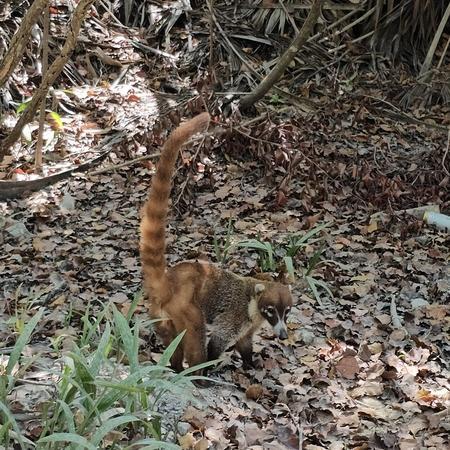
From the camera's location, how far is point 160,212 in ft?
12.9

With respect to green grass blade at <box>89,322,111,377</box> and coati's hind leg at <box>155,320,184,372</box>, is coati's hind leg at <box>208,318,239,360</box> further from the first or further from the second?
green grass blade at <box>89,322,111,377</box>

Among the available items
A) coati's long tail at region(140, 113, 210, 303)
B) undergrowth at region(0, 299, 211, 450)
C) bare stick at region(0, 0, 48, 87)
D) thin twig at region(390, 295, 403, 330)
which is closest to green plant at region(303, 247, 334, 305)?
thin twig at region(390, 295, 403, 330)

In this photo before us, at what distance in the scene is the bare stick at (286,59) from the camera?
7.11m

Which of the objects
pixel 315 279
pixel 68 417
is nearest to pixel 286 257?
pixel 315 279

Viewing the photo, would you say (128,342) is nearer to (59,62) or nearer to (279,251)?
(59,62)

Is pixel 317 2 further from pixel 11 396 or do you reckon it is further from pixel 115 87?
pixel 11 396

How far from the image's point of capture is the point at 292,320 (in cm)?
515

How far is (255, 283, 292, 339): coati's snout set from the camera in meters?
4.36

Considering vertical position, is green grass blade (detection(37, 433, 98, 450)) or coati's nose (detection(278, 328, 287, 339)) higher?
green grass blade (detection(37, 433, 98, 450))

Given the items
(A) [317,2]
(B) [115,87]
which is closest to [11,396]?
(A) [317,2]

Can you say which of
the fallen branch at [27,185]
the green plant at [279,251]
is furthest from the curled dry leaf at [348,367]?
the fallen branch at [27,185]

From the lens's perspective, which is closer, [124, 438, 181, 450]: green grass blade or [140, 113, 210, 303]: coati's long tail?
[124, 438, 181, 450]: green grass blade

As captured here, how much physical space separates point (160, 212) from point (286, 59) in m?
4.05

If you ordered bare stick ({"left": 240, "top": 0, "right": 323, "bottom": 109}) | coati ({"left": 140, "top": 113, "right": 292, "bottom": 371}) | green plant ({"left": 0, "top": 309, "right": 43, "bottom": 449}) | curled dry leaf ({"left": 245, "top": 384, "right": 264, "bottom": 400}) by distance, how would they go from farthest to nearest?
bare stick ({"left": 240, "top": 0, "right": 323, "bottom": 109}) → curled dry leaf ({"left": 245, "top": 384, "right": 264, "bottom": 400}) → coati ({"left": 140, "top": 113, "right": 292, "bottom": 371}) → green plant ({"left": 0, "top": 309, "right": 43, "bottom": 449})
